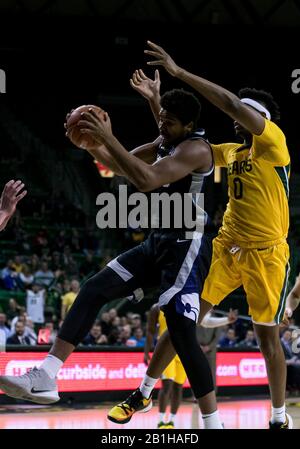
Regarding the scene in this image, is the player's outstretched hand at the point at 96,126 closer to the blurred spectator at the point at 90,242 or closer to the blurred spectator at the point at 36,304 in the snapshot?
the blurred spectator at the point at 36,304

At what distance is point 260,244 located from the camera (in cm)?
556

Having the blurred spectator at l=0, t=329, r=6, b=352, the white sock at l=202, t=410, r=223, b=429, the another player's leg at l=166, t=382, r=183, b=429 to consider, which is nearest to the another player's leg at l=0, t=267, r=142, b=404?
the white sock at l=202, t=410, r=223, b=429

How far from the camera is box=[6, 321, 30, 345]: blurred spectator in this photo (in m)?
11.8

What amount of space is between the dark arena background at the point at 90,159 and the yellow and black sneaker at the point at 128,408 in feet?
10.5

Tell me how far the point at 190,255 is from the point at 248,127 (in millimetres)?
962

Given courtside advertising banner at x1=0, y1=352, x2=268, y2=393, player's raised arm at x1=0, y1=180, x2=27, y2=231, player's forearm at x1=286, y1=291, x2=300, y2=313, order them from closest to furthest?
1. player's raised arm at x1=0, y1=180, x2=27, y2=231
2. player's forearm at x1=286, y1=291, x2=300, y2=313
3. courtside advertising banner at x1=0, y1=352, x2=268, y2=393

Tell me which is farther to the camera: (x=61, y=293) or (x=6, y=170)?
(x=6, y=170)

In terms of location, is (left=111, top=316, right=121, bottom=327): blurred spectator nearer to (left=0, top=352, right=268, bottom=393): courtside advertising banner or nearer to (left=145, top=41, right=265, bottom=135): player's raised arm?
(left=0, top=352, right=268, bottom=393): courtside advertising banner

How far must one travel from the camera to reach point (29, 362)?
36.2 feet

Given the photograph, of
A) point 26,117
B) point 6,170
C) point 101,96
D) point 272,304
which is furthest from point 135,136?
point 272,304

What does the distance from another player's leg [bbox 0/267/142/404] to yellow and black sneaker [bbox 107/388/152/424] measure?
628mm

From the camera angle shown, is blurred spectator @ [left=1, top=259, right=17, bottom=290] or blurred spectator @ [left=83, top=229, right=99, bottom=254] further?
blurred spectator @ [left=83, top=229, right=99, bottom=254]

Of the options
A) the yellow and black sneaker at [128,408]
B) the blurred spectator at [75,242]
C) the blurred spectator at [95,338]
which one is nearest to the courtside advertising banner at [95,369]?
the blurred spectator at [95,338]

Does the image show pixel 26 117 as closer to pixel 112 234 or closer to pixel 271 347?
pixel 112 234
